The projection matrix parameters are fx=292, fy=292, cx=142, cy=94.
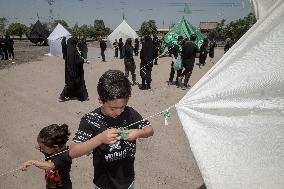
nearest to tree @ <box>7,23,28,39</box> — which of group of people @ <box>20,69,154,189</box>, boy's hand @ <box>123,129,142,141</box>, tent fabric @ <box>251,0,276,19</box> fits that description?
tent fabric @ <box>251,0,276,19</box>

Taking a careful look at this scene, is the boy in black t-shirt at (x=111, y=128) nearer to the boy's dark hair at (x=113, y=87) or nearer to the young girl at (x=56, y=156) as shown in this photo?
the boy's dark hair at (x=113, y=87)

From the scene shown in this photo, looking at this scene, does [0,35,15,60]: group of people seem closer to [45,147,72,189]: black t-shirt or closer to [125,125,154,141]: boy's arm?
[45,147,72,189]: black t-shirt

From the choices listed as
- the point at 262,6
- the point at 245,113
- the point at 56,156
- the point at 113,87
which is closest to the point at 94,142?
the point at 113,87

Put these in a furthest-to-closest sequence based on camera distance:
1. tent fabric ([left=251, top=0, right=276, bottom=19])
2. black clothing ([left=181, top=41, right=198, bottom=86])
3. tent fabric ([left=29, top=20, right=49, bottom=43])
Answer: tent fabric ([left=29, top=20, right=49, bottom=43])
black clothing ([left=181, top=41, right=198, bottom=86])
tent fabric ([left=251, top=0, right=276, bottom=19])

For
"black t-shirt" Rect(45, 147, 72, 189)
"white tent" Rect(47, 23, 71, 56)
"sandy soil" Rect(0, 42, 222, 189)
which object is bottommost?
"sandy soil" Rect(0, 42, 222, 189)

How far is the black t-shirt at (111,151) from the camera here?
2.12m

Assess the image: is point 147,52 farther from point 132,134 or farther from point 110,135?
point 110,135

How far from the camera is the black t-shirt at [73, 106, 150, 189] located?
6.97ft

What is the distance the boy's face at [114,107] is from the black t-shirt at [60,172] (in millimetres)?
732

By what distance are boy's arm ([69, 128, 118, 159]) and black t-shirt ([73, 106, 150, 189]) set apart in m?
0.08

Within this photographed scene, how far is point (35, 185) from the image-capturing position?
4.37m

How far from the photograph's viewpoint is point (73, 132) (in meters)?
6.31

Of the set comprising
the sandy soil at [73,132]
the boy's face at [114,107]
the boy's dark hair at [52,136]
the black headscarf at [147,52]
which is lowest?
the sandy soil at [73,132]

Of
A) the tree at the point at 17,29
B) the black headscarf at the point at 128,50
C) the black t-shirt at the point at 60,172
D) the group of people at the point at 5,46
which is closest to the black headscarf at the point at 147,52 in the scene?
the black headscarf at the point at 128,50
